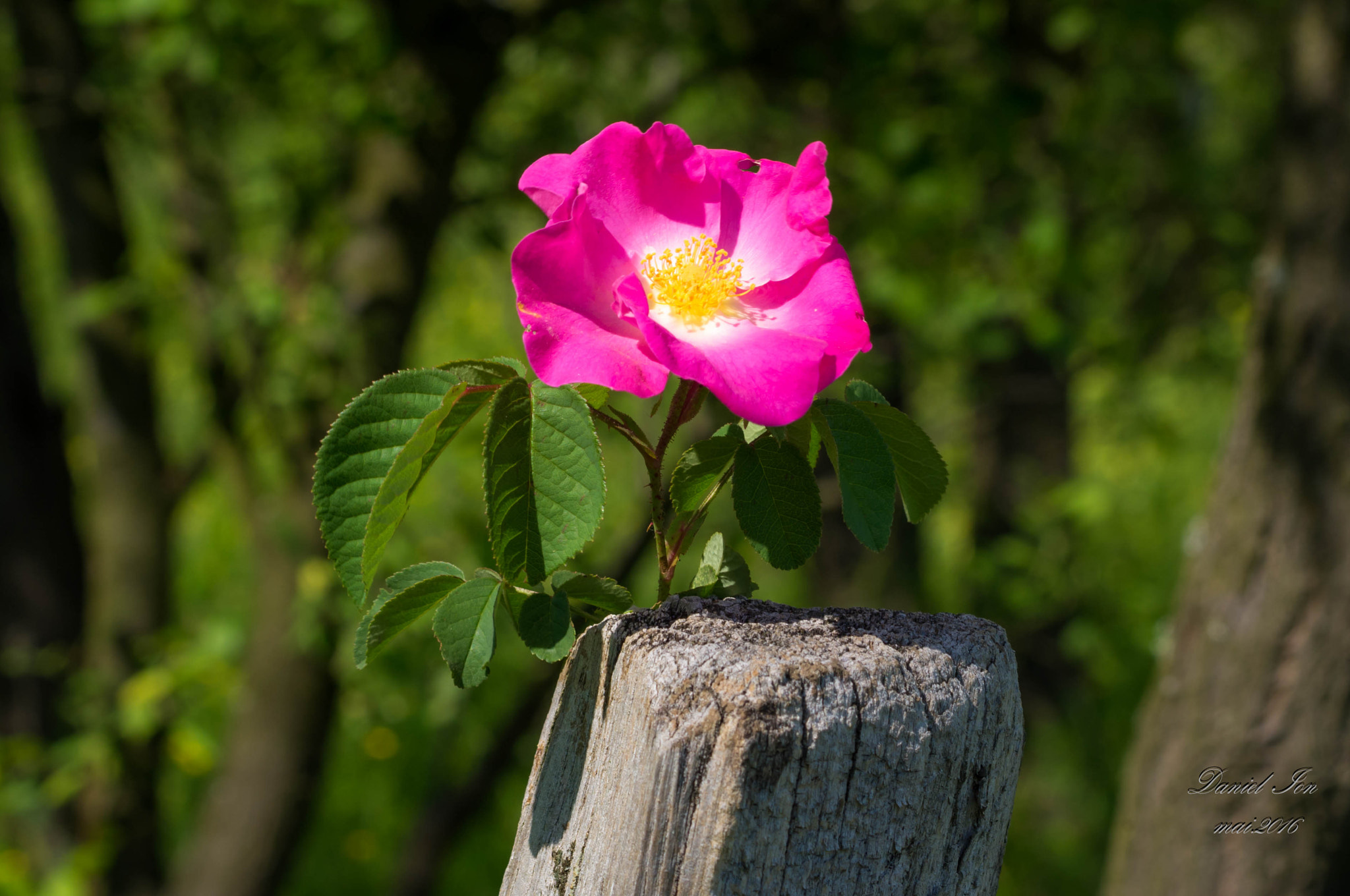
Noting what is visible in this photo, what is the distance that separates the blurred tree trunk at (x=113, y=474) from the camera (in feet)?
11.5

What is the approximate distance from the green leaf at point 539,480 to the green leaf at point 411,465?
4cm

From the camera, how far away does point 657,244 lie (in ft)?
3.22

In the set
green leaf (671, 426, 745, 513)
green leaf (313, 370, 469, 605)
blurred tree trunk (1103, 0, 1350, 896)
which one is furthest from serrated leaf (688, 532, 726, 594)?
blurred tree trunk (1103, 0, 1350, 896)

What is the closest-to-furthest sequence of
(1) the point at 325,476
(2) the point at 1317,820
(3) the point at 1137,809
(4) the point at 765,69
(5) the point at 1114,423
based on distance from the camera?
(1) the point at 325,476 < (2) the point at 1317,820 < (3) the point at 1137,809 < (4) the point at 765,69 < (5) the point at 1114,423

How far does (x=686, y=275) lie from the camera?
3.07 feet

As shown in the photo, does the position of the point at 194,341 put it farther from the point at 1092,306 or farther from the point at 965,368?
the point at 1092,306

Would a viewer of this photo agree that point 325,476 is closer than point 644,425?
Yes

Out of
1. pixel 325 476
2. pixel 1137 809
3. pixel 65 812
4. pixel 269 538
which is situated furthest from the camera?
pixel 65 812

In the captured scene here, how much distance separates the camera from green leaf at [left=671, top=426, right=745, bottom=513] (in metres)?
0.98

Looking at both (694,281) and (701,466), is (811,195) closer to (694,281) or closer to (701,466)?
(694,281)

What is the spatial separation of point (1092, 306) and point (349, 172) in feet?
9.09

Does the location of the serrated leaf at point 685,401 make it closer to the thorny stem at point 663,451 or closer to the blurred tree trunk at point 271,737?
the thorny stem at point 663,451

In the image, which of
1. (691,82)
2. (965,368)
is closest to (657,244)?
(691,82)

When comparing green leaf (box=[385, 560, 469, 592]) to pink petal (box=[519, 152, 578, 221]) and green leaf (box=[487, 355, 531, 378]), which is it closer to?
green leaf (box=[487, 355, 531, 378])
